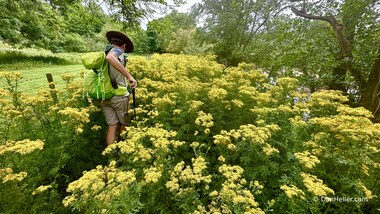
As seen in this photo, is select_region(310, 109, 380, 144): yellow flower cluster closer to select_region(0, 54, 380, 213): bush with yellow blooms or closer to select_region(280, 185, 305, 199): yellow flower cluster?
select_region(0, 54, 380, 213): bush with yellow blooms

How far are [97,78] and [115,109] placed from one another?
0.62m

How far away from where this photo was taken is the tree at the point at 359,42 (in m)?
4.37

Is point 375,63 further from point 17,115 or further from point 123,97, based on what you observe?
point 17,115

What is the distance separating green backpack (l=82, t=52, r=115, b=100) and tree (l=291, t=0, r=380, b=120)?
5105 millimetres

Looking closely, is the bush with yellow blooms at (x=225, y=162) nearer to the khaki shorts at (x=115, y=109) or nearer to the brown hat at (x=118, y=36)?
the khaki shorts at (x=115, y=109)

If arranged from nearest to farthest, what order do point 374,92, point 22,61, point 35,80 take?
1. point 374,92
2. point 35,80
3. point 22,61

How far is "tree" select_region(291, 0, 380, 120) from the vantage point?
4.37 m

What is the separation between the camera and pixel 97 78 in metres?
3.28

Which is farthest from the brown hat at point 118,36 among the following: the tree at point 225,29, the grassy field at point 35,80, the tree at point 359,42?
the tree at point 225,29

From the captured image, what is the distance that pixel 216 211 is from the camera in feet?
5.47

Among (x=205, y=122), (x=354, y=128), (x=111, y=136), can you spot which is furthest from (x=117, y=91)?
(x=354, y=128)

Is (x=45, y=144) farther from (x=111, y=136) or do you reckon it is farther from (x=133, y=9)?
(x=133, y=9)

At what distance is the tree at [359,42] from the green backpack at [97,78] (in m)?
5.11

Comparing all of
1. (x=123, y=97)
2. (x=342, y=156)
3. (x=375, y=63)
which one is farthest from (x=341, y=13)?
(x=123, y=97)
